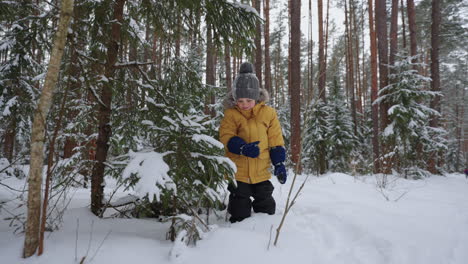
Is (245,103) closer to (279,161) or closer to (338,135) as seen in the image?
(279,161)

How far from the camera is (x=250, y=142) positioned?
2674mm

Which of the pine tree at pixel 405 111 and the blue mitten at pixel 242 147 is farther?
the pine tree at pixel 405 111

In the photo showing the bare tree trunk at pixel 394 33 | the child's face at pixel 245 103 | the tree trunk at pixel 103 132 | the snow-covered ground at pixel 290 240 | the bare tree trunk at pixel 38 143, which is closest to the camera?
the bare tree trunk at pixel 38 143

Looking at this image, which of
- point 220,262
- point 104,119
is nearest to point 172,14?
point 104,119

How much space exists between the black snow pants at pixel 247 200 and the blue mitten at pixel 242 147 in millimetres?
409

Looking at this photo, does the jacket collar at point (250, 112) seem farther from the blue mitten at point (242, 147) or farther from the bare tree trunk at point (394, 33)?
the bare tree trunk at point (394, 33)

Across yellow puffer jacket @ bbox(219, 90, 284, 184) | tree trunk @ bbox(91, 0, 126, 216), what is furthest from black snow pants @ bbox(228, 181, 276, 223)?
tree trunk @ bbox(91, 0, 126, 216)

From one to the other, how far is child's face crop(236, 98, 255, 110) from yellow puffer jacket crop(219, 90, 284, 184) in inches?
1.7

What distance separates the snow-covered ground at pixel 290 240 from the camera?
157 centimetres

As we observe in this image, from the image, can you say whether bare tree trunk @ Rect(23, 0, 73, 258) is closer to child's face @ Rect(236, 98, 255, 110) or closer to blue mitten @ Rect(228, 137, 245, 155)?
blue mitten @ Rect(228, 137, 245, 155)

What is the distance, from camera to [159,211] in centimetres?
284

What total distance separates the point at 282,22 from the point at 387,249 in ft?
82.1

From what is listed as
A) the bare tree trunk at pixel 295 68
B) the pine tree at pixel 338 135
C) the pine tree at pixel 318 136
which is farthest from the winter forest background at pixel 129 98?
the pine tree at pixel 338 135

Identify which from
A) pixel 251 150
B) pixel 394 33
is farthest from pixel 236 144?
pixel 394 33
